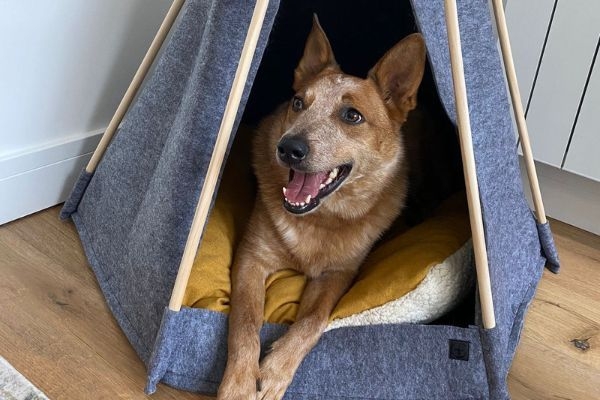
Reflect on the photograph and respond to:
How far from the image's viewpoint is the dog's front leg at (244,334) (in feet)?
4.52

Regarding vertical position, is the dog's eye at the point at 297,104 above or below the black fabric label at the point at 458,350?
above

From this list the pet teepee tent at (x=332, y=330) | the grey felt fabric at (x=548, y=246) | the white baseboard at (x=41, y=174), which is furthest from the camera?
the white baseboard at (x=41, y=174)

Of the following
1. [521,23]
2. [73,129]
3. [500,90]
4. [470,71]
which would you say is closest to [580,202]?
[521,23]

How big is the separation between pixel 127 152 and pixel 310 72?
0.53m

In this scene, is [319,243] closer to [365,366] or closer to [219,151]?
[365,366]

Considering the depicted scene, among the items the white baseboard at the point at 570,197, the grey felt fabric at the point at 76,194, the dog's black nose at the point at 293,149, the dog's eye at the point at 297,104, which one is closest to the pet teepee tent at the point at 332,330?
the dog's black nose at the point at 293,149

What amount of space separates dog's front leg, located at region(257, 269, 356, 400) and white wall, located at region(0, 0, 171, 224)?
933mm

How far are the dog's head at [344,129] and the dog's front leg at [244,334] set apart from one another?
0.74ft

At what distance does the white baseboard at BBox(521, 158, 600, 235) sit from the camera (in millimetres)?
2217

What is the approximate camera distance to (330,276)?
168 cm

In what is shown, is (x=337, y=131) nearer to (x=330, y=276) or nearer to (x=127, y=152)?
(x=330, y=276)

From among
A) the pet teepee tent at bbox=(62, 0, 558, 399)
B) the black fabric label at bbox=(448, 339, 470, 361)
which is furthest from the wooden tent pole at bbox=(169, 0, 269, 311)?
the black fabric label at bbox=(448, 339, 470, 361)

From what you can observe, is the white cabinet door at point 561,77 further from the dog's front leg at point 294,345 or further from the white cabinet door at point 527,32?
the dog's front leg at point 294,345

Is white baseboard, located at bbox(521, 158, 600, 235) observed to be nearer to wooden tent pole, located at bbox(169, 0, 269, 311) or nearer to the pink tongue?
the pink tongue
